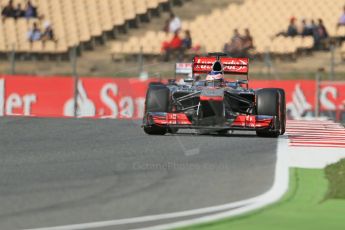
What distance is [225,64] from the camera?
53.6ft

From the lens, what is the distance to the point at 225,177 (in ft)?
34.4

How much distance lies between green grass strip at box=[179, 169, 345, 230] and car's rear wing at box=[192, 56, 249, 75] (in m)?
6.43

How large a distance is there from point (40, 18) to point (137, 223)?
2251cm

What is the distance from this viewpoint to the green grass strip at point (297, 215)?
7840 millimetres

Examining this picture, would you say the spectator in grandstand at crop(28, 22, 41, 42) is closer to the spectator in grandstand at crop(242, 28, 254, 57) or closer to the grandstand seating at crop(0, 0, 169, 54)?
the grandstand seating at crop(0, 0, 169, 54)

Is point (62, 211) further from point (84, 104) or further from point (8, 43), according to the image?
point (8, 43)

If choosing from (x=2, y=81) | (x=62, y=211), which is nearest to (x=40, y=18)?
(x=2, y=81)

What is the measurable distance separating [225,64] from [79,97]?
7.00 metres

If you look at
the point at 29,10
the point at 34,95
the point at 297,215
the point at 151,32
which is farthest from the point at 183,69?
the point at 29,10

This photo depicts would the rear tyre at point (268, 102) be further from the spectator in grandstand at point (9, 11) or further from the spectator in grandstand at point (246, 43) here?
the spectator in grandstand at point (9, 11)

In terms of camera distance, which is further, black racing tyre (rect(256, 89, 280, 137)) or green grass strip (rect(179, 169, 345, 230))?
black racing tyre (rect(256, 89, 280, 137))

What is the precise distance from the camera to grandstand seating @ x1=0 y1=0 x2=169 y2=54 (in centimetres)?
2842

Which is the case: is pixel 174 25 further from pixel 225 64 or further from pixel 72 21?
pixel 225 64

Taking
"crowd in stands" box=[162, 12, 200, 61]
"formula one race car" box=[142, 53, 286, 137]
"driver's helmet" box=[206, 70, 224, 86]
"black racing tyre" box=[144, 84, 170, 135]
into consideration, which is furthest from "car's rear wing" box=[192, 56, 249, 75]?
"crowd in stands" box=[162, 12, 200, 61]
